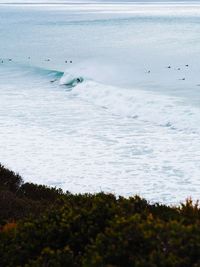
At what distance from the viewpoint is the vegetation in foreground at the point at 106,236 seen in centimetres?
440

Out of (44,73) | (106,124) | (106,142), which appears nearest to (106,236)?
(106,142)

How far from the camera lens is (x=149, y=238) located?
4.54m

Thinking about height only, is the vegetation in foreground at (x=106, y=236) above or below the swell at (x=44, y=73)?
below

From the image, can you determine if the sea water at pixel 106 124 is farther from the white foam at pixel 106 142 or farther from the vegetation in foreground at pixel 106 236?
the vegetation in foreground at pixel 106 236

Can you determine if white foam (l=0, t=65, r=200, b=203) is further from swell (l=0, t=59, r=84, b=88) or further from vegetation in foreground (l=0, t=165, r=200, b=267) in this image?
vegetation in foreground (l=0, t=165, r=200, b=267)

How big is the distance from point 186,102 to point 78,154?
1037 cm

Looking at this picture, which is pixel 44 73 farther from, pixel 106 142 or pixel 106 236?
pixel 106 236

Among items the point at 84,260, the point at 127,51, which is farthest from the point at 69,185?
the point at 127,51

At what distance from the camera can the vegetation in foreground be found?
4402mm

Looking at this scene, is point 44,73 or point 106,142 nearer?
point 106,142

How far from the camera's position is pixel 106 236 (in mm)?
4801

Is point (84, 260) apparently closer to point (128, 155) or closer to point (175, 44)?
point (128, 155)

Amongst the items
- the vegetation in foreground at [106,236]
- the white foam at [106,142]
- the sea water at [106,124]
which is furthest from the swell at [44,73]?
the vegetation in foreground at [106,236]

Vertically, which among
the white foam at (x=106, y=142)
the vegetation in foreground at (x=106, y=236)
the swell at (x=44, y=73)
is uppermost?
A: the swell at (x=44, y=73)
